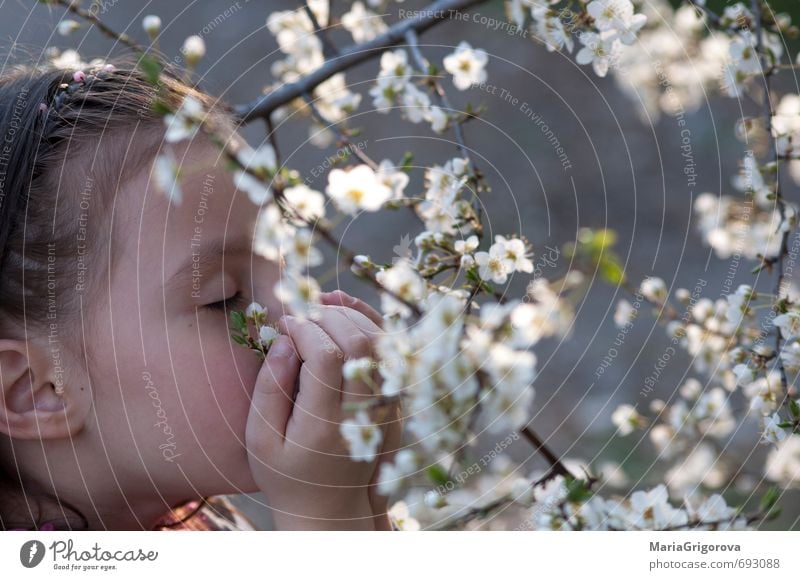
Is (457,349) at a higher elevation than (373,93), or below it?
below

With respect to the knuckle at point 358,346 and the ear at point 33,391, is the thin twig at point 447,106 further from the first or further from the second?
the ear at point 33,391

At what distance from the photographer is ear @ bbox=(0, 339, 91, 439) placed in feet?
1.37

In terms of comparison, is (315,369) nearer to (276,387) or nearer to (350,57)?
(276,387)

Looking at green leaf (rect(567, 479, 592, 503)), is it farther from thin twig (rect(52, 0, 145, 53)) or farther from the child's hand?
thin twig (rect(52, 0, 145, 53))

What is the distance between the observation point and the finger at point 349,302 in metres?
0.44

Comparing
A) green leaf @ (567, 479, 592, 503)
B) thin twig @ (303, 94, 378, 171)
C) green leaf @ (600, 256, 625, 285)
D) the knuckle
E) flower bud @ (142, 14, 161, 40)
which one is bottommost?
green leaf @ (567, 479, 592, 503)

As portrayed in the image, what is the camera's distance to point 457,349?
42 centimetres
